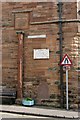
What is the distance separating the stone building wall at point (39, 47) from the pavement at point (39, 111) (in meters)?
0.86

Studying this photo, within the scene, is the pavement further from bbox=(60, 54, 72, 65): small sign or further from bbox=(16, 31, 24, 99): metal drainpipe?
bbox=(60, 54, 72, 65): small sign

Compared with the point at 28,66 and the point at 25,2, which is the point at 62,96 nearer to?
the point at 28,66

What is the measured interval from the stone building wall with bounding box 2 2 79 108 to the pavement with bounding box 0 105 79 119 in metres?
0.86

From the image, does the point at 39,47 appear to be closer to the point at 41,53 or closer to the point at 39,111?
the point at 41,53

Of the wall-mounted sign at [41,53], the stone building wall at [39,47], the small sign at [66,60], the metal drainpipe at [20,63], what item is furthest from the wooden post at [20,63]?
the small sign at [66,60]

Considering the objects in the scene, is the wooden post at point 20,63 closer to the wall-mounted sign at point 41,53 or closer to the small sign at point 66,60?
the wall-mounted sign at point 41,53

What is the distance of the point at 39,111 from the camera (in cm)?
1106

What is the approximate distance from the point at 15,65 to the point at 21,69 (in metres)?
0.46

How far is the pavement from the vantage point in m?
10.4

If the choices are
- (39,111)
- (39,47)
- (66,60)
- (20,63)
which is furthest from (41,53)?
(39,111)

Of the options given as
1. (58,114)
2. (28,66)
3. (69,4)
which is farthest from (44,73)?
(69,4)

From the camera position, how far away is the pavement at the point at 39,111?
10367mm

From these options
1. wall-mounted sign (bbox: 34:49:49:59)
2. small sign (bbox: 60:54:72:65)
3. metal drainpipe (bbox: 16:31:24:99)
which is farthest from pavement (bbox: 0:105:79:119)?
wall-mounted sign (bbox: 34:49:49:59)

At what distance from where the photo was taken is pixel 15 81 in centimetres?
1312
